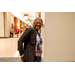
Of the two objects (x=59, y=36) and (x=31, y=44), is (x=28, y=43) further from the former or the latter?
(x=59, y=36)

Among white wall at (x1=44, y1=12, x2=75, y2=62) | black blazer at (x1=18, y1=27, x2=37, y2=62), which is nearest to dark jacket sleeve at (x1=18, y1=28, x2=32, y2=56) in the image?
black blazer at (x1=18, y1=27, x2=37, y2=62)

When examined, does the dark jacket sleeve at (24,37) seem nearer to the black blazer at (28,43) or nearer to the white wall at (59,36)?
the black blazer at (28,43)

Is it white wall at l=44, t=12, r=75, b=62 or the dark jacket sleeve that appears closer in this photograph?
the dark jacket sleeve

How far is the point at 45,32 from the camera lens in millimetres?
2191

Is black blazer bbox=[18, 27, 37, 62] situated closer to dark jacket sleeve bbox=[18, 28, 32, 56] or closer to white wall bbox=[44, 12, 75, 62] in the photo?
dark jacket sleeve bbox=[18, 28, 32, 56]

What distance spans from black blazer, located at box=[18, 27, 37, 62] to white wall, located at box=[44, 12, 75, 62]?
952 mm

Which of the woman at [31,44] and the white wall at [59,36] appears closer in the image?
the woman at [31,44]

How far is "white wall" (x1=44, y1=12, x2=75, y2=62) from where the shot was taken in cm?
219

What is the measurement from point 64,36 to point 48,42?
444 mm

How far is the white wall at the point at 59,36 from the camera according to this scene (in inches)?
86.1

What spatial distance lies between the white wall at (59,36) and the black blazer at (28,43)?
952 millimetres

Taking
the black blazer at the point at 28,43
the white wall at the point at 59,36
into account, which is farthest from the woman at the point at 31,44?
the white wall at the point at 59,36

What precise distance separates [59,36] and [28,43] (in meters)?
1.15
